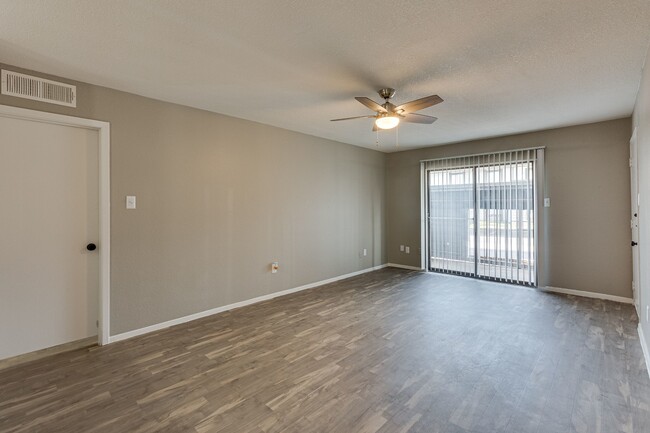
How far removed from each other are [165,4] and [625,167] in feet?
18.5

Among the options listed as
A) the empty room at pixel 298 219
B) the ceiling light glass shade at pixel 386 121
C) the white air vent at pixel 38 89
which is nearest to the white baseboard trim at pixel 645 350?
the empty room at pixel 298 219

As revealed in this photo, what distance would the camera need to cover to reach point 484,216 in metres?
5.53

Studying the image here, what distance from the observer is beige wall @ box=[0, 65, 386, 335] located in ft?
10.7

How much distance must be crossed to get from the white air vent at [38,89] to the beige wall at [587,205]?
594 cm

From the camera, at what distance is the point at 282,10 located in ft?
6.46

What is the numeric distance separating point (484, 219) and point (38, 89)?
611cm

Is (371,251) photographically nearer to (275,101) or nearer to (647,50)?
(275,101)

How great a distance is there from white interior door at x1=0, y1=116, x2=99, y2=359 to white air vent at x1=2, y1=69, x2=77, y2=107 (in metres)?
0.23

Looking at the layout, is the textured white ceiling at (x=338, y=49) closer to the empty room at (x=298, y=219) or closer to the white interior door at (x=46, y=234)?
the empty room at (x=298, y=219)

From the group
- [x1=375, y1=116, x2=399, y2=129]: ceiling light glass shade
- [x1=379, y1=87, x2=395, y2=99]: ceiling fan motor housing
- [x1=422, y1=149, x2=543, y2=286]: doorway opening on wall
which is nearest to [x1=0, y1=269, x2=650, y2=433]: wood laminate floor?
[x1=422, y1=149, x2=543, y2=286]: doorway opening on wall

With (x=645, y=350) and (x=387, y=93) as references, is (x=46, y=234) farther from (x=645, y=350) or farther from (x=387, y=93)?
(x=645, y=350)

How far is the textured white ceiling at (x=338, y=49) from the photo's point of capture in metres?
1.97

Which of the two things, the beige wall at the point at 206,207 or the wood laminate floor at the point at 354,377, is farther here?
the beige wall at the point at 206,207

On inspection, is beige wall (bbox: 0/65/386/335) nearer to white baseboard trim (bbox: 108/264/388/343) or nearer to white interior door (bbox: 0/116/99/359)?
white baseboard trim (bbox: 108/264/388/343)
